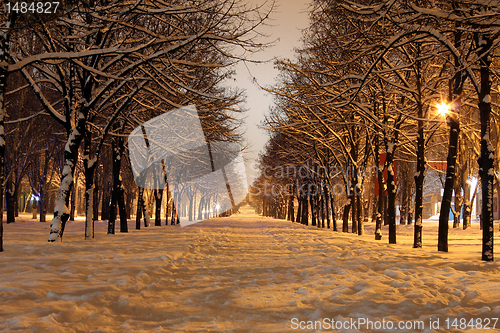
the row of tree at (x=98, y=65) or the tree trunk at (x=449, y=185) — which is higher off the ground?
the row of tree at (x=98, y=65)

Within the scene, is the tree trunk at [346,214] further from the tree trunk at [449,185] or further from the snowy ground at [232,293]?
the snowy ground at [232,293]

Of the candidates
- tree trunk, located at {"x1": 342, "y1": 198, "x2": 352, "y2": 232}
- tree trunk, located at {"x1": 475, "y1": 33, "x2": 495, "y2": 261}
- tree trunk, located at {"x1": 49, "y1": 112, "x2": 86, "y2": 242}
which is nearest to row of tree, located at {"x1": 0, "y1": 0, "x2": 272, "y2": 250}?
tree trunk, located at {"x1": 49, "y1": 112, "x2": 86, "y2": 242}

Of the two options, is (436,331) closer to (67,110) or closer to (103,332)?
(103,332)

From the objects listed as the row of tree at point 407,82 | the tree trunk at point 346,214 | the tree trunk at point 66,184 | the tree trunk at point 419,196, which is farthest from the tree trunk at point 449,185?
the tree trunk at point 346,214

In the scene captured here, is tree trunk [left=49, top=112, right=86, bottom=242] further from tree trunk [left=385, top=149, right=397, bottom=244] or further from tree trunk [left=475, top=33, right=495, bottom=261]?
tree trunk [left=385, top=149, right=397, bottom=244]

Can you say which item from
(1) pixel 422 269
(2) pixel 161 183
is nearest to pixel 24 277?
(1) pixel 422 269

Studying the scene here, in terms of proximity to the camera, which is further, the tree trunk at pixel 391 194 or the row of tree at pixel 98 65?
the tree trunk at pixel 391 194

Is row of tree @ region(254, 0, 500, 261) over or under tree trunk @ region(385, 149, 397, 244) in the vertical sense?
over

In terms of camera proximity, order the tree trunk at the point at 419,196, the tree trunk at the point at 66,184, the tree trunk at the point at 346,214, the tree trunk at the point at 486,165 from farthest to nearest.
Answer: the tree trunk at the point at 346,214
the tree trunk at the point at 419,196
the tree trunk at the point at 66,184
the tree trunk at the point at 486,165

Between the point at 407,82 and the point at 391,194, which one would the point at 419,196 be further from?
the point at 407,82

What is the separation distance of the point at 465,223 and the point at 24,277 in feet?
94.0

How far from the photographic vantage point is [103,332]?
4188mm

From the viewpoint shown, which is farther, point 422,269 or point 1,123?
point 1,123

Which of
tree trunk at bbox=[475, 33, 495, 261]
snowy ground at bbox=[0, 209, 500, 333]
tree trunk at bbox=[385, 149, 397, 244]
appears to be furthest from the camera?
tree trunk at bbox=[385, 149, 397, 244]
